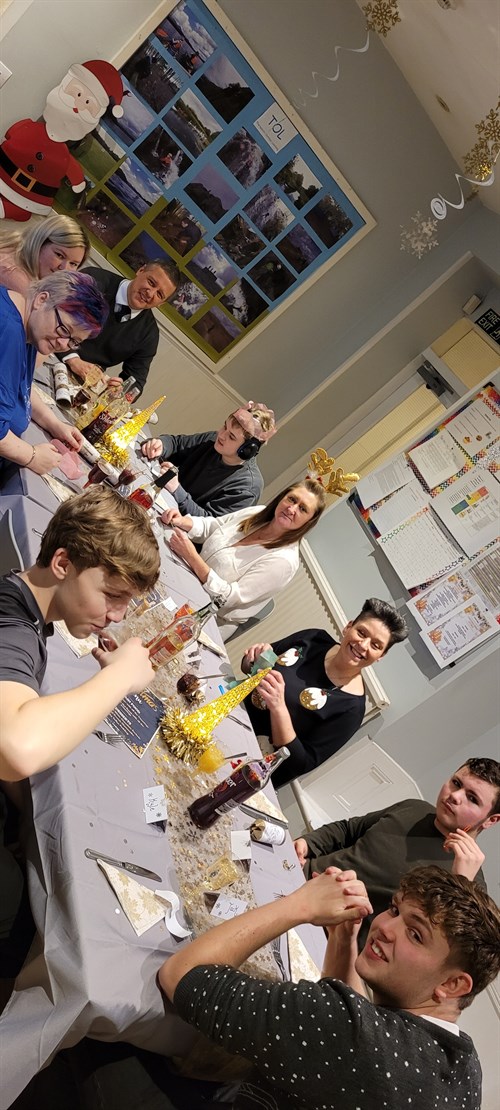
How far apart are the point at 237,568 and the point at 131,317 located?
5.60ft

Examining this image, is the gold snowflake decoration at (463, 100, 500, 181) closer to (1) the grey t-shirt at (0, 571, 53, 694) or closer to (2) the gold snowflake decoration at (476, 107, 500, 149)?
(2) the gold snowflake decoration at (476, 107, 500, 149)

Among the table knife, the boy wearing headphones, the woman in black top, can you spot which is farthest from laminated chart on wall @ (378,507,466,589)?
the table knife

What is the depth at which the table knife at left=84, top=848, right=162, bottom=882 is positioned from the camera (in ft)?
4.25

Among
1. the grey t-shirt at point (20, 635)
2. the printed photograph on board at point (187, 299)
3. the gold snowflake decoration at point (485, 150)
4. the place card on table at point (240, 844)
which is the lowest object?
the place card on table at point (240, 844)

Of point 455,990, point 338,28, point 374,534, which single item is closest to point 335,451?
point 374,534

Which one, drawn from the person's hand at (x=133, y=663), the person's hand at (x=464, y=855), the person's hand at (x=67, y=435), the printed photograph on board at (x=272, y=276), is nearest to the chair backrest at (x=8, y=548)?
the person's hand at (x=133, y=663)

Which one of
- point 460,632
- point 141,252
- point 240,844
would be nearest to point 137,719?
point 240,844

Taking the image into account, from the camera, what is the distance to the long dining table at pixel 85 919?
1094 mm

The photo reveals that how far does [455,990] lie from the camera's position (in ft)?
4.29

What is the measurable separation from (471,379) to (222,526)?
230 centimetres

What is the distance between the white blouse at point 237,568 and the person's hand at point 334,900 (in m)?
1.65

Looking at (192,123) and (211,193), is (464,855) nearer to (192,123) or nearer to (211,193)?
(211,193)

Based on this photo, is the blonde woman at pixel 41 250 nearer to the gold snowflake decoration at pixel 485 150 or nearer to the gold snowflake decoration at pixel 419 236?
the gold snowflake decoration at pixel 485 150

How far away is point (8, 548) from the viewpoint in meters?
1.86
